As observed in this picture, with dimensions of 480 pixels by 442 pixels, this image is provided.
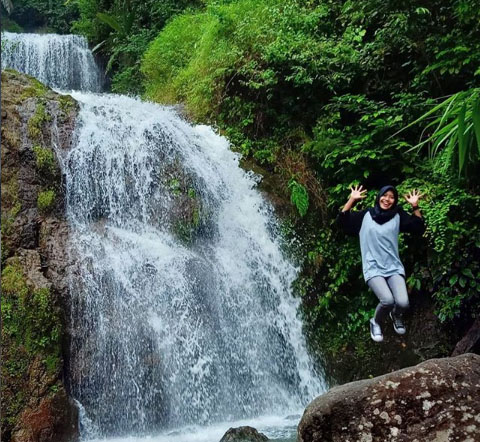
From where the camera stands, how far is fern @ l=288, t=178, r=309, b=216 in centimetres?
841

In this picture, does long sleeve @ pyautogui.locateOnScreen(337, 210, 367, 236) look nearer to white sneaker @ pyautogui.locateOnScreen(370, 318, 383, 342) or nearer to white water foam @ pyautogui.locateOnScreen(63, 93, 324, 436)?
white sneaker @ pyautogui.locateOnScreen(370, 318, 383, 342)

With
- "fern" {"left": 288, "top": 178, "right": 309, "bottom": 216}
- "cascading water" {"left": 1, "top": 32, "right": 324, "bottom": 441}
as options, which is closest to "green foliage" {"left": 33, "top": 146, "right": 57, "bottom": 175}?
"cascading water" {"left": 1, "top": 32, "right": 324, "bottom": 441}

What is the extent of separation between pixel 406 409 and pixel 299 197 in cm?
554

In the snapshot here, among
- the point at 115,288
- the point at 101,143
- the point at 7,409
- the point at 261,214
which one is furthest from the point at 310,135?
the point at 7,409

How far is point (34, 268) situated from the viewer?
6.59m

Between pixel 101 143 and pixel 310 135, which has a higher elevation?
pixel 310 135

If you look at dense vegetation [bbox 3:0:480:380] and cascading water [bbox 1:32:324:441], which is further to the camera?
dense vegetation [bbox 3:0:480:380]

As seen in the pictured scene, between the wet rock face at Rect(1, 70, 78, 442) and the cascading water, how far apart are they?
252 millimetres

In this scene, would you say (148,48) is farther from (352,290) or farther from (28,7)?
(28,7)

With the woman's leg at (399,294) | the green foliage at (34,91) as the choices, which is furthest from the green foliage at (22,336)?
the woman's leg at (399,294)

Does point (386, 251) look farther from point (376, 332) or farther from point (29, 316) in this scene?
point (29, 316)

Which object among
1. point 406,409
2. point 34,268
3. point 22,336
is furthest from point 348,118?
point 406,409

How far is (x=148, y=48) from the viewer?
13742mm

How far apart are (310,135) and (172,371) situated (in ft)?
16.0
